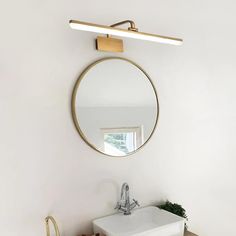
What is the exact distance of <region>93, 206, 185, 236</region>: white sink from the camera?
63.6 inches

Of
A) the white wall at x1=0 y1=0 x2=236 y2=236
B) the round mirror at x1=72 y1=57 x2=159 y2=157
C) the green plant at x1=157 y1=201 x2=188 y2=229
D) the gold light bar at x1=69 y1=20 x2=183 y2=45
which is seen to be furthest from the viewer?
the green plant at x1=157 y1=201 x2=188 y2=229

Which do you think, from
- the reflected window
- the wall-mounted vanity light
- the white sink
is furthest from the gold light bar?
the white sink

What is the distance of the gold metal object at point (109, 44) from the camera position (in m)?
1.79

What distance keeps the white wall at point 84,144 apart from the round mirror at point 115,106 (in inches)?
2.3

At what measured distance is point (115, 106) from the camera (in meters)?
1.87

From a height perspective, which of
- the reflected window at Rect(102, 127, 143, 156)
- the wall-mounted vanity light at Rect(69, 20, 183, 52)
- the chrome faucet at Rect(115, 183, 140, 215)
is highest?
the wall-mounted vanity light at Rect(69, 20, 183, 52)

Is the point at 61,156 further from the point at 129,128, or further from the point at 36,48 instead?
the point at 36,48

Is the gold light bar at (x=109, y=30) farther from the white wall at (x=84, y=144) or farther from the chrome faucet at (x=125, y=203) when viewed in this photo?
the chrome faucet at (x=125, y=203)

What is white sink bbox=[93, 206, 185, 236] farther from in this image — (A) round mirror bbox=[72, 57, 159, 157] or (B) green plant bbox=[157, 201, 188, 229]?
(A) round mirror bbox=[72, 57, 159, 157]

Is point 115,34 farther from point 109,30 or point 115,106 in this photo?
point 115,106

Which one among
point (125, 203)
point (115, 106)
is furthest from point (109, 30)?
point (125, 203)

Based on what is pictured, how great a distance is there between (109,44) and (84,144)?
2.00 ft

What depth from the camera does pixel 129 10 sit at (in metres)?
1.96

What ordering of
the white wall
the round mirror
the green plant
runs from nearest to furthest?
the white wall
the round mirror
the green plant
